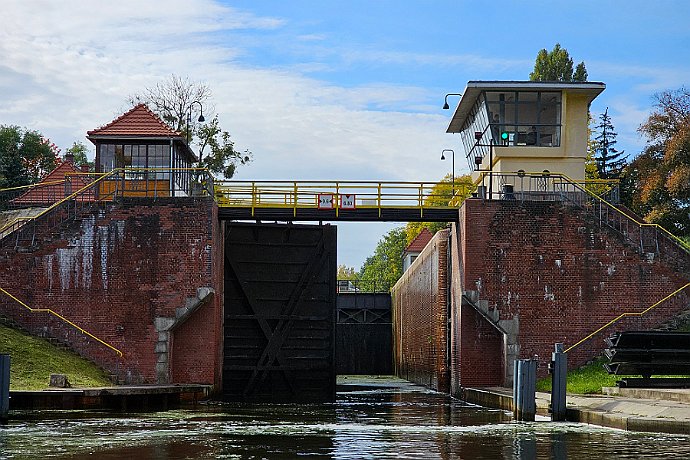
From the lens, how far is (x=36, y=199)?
5353 cm

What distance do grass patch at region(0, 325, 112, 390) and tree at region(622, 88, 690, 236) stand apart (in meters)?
28.2

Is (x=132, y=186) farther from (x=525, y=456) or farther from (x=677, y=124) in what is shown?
(x=677, y=124)

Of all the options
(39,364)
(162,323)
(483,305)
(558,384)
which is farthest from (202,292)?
(558,384)

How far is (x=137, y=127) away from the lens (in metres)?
34.2

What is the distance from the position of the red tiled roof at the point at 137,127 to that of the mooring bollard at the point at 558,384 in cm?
1732

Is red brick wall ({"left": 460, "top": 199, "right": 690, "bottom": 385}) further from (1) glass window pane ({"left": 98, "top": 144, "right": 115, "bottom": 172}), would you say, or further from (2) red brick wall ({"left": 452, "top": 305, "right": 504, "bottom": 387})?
(1) glass window pane ({"left": 98, "top": 144, "right": 115, "bottom": 172})

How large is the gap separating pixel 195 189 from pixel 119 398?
1012cm

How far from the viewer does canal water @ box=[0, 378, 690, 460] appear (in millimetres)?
14898

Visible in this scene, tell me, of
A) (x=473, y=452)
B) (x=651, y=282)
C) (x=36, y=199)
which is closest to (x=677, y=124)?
(x=651, y=282)

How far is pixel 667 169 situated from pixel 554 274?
2061 cm

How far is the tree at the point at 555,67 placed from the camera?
68062mm

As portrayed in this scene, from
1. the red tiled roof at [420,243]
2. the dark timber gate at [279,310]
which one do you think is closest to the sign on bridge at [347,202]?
the dark timber gate at [279,310]

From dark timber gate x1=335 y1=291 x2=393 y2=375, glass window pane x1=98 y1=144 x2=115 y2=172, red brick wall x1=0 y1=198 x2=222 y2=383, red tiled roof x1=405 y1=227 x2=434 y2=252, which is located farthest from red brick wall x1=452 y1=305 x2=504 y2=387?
red tiled roof x1=405 y1=227 x2=434 y2=252

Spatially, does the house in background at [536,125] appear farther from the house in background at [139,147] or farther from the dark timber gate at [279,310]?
the house in background at [139,147]
